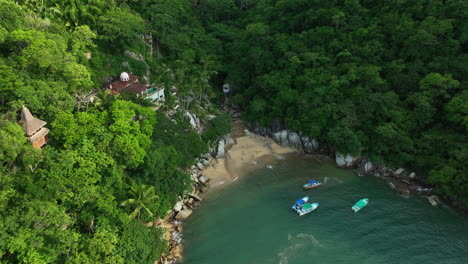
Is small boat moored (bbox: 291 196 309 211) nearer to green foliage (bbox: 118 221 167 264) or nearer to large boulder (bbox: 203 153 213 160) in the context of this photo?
large boulder (bbox: 203 153 213 160)

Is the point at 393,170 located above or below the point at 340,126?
below

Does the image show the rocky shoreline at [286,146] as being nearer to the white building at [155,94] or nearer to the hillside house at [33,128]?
the white building at [155,94]

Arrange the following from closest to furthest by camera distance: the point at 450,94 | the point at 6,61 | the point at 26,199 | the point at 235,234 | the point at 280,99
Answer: the point at 26,199 < the point at 6,61 < the point at 235,234 < the point at 450,94 < the point at 280,99

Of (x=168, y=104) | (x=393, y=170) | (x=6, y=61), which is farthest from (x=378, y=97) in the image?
(x=6, y=61)

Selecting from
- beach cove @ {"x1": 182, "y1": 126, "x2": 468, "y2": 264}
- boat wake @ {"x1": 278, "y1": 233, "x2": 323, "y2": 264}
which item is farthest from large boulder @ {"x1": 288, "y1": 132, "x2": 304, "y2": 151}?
boat wake @ {"x1": 278, "y1": 233, "x2": 323, "y2": 264}

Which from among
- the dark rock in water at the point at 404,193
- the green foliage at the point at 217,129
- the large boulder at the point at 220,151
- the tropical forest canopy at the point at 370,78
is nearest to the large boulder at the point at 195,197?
the large boulder at the point at 220,151

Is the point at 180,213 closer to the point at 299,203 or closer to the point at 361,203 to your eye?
the point at 299,203

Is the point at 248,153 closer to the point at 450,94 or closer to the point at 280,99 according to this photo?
the point at 280,99
